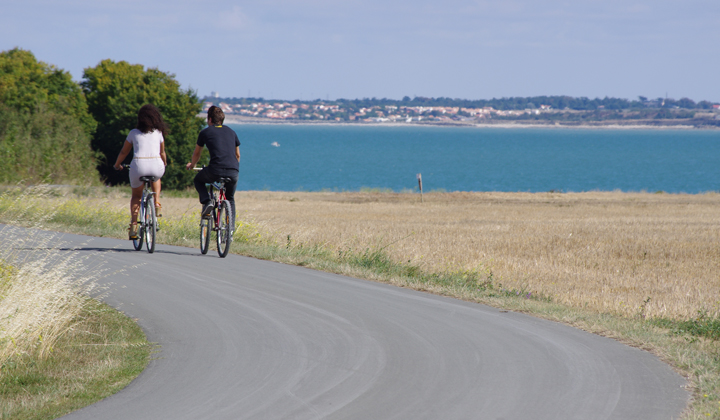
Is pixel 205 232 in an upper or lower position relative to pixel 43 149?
lower

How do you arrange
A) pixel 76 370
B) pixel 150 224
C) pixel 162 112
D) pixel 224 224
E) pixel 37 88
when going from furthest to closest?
1. pixel 37 88
2. pixel 162 112
3. pixel 150 224
4. pixel 224 224
5. pixel 76 370

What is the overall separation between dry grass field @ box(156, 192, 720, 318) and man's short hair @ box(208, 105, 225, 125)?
3.69m

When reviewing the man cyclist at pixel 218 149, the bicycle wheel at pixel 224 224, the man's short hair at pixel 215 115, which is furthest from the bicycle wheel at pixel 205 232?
the man's short hair at pixel 215 115

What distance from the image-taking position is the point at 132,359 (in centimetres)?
625

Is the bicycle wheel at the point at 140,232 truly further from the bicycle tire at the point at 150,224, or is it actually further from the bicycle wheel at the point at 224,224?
the bicycle wheel at the point at 224,224

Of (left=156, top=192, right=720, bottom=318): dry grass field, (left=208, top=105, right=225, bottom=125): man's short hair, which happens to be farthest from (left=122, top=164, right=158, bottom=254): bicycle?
(left=156, top=192, right=720, bottom=318): dry grass field

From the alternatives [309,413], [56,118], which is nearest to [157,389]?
[309,413]

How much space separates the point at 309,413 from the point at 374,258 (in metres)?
7.66

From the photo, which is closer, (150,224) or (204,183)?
(204,183)

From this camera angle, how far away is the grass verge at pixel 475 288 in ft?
20.8

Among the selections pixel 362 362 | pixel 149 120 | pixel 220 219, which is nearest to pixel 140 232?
pixel 220 219

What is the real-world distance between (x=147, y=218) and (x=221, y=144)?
6.18 ft

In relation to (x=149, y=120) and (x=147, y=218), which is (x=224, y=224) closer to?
(x=147, y=218)

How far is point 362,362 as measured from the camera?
6.21 m
